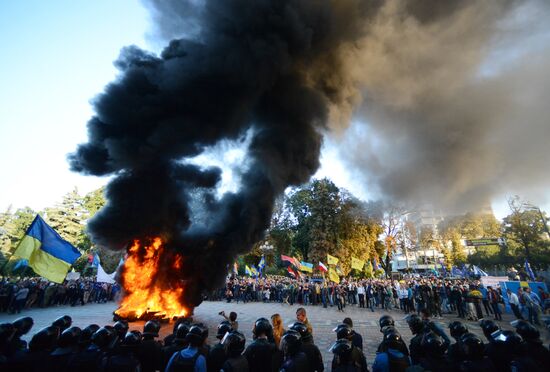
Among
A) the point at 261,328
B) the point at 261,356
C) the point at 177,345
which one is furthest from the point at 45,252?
the point at 261,356

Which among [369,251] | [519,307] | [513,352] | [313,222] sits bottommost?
[513,352]

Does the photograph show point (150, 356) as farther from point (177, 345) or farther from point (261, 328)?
point (261, 328)

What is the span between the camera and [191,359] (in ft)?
12.8

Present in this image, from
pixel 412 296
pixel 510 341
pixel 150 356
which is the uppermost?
pixel 412 296

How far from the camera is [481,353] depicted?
12.9ft

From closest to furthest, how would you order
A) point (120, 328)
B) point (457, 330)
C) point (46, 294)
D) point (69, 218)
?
point (457, 330)
point (120, 328)
point (46, 294)
point (69, 218)

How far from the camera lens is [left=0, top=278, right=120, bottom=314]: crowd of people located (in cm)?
1681

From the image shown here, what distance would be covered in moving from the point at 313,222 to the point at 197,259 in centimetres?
2395

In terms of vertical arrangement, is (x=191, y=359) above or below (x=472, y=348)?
below

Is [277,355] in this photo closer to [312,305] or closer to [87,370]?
[87,370]

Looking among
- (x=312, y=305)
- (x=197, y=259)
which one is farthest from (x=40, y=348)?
(x=312, y=305)

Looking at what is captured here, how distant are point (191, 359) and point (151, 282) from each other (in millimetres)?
12196

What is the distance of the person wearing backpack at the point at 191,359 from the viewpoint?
3818 millimetres

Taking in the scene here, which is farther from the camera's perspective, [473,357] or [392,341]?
[392,341]
